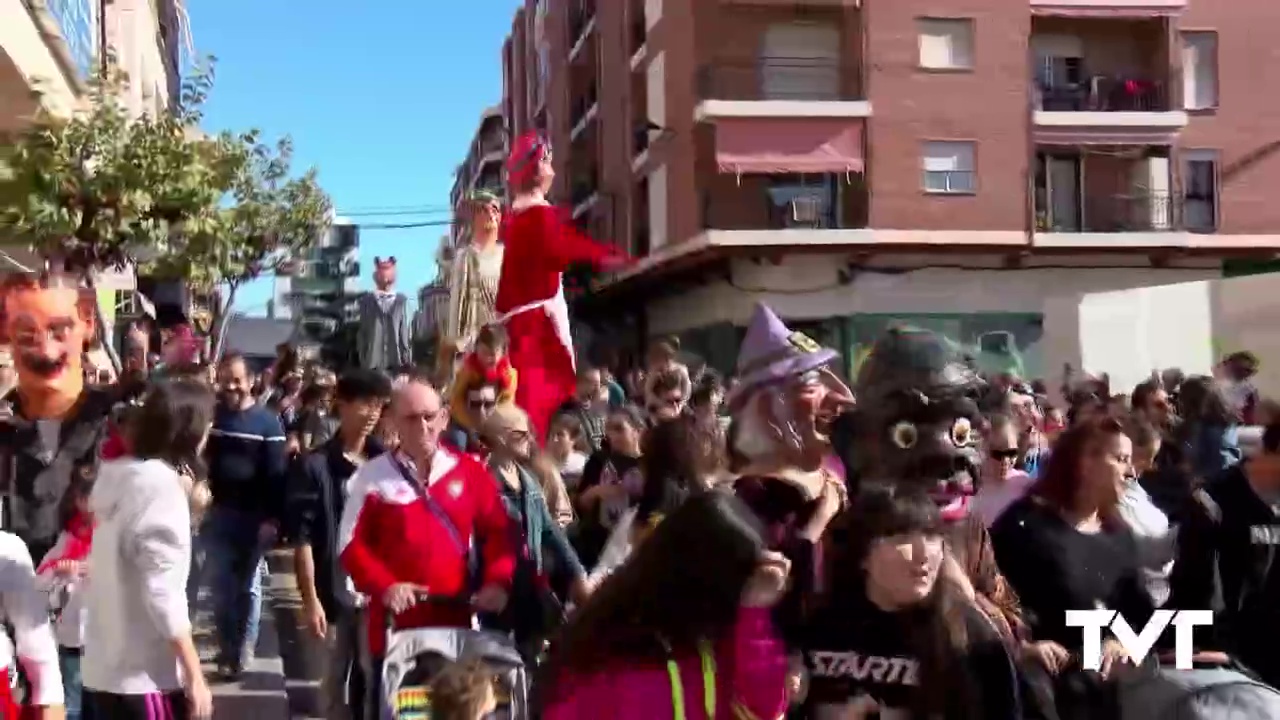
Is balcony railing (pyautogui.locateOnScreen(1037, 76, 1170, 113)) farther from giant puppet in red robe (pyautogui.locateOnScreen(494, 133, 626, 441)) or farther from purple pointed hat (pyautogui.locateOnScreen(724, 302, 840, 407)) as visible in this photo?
purple pointed hat (pyautogui.locateOnScreen(724, 302, 840, 407))

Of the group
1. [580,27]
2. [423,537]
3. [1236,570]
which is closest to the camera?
[423,537]

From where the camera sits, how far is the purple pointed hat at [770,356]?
4555mm

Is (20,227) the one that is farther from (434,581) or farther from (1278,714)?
(1278,714)

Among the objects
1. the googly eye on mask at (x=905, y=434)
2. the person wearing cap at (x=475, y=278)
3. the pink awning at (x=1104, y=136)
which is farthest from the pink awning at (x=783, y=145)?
the googly eye on mask at (x=905, y=434)

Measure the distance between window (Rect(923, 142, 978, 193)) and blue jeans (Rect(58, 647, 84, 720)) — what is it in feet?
82.7

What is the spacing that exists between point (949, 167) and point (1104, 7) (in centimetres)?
431

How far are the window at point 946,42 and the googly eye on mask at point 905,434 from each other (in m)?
26.1

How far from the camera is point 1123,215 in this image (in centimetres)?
2969

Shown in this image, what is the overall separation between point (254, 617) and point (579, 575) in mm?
4511

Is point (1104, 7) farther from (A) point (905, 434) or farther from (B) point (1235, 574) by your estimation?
(A) point (905, 434)

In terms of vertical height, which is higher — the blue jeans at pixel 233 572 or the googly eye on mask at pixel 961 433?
the googly eye on mask at pixel 961 433

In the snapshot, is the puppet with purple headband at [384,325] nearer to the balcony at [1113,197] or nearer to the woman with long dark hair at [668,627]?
the woman with long dark hair at [668,627]

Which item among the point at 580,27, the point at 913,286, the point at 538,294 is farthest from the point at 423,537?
the point at 580,27

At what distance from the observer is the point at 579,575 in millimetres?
4887
